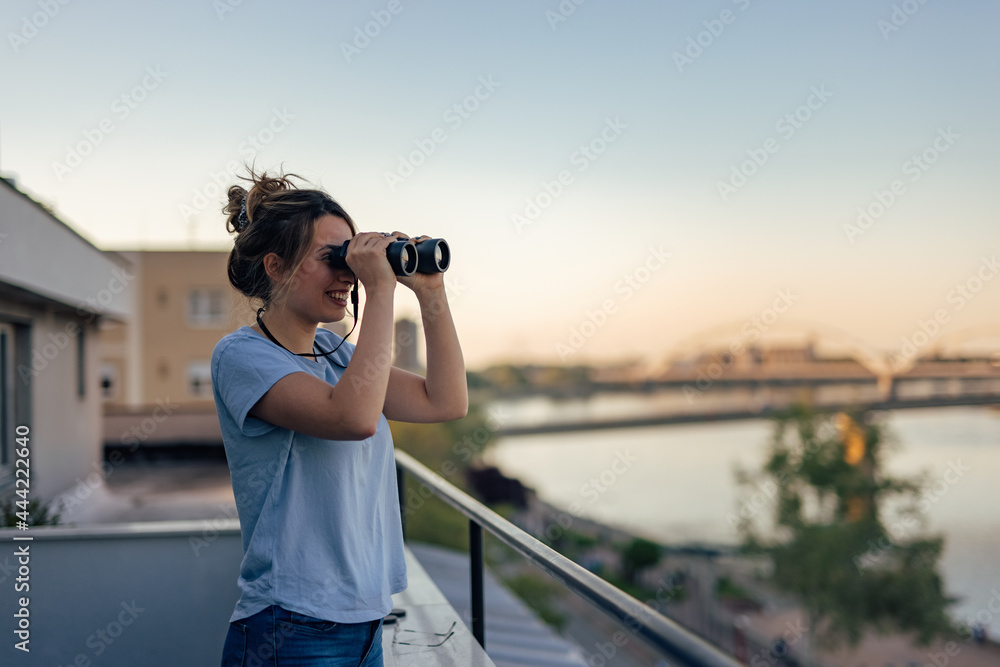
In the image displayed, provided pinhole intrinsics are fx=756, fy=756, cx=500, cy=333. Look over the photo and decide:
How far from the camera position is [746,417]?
57500mm

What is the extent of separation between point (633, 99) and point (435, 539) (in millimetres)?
22024

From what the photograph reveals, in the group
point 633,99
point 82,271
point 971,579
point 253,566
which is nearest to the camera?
point 253,566

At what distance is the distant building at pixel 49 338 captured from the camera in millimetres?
4969

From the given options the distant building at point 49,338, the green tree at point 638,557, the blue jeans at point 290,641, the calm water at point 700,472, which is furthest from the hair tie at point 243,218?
the green tree at point 638,557

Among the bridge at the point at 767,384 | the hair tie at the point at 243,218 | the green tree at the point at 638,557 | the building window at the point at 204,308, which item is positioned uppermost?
the building window at the point at 204,308

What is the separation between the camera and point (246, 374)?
0.87 meters

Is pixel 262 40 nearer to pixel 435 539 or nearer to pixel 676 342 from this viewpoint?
pixel 435 539

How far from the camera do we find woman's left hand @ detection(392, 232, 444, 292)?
99 cm

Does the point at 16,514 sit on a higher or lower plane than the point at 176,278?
lower

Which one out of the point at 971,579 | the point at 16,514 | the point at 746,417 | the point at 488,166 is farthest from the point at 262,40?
the point at 971,579

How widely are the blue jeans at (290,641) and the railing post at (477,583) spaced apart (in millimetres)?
969

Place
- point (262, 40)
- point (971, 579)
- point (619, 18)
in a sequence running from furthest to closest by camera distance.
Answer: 1. point (971, 579)
2. point (619, 18)
3. point (262, 40)

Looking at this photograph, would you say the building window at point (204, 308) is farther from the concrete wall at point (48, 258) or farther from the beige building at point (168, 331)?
the concrete wall at point (48, 258)

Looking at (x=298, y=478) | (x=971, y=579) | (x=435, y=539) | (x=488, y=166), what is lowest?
(x=971, y=579)
